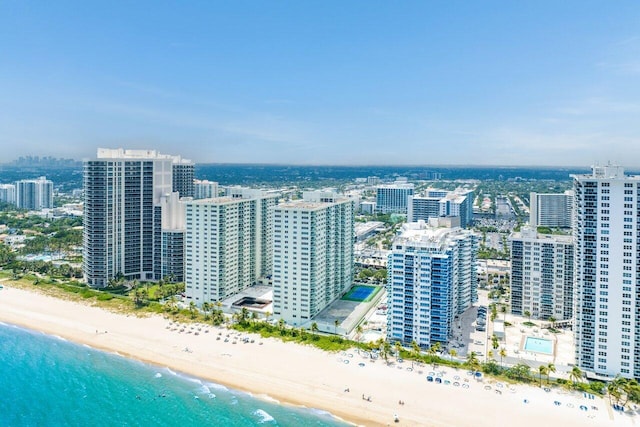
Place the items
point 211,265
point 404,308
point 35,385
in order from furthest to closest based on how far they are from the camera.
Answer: point 211,265
point 404,308
point 35,385

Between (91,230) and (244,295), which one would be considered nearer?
(244,295)

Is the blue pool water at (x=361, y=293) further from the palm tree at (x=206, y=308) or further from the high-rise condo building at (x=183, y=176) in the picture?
the high-rise condo building at (x=183, y=176)

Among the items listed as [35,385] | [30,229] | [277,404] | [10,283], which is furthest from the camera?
[30,229]

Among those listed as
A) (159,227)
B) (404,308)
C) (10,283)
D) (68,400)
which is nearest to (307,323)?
(404,308)

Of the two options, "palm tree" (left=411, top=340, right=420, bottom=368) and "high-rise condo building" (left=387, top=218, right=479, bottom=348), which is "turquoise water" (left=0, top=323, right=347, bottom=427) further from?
"high-rise condo building" (left=387, top=218, right=479, bottom=348)


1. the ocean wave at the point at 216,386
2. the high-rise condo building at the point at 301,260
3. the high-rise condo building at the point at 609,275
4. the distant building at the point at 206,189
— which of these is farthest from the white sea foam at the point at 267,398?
the distant building at the point at 206,189

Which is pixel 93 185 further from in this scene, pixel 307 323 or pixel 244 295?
pixel 307 323

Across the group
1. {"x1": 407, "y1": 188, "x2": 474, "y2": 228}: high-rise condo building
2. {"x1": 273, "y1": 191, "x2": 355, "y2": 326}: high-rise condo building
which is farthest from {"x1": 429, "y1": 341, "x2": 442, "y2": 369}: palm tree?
{"x1": 407, "y1": 188, "x2": 474, "y2": 228}: high-rise condo building
